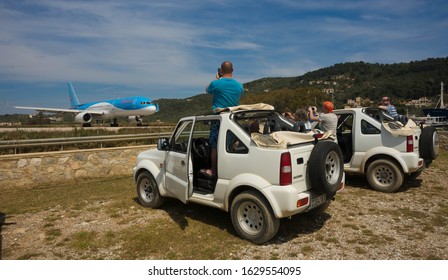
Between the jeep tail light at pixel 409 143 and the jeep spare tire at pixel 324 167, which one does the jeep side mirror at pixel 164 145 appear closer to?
the jeep spare tire at pixel 324 167

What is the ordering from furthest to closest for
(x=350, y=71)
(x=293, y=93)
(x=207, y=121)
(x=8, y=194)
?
(x=350, y=71) → (x=293, y=93) → (x=8, y=194) → (x=207, y=121)

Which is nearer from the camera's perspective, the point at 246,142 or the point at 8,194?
the point at 246,142

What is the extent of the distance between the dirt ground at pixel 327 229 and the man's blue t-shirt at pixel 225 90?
2.07 m

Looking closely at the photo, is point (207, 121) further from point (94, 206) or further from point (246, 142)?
point (94, 206)

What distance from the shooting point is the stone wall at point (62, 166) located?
8.85m

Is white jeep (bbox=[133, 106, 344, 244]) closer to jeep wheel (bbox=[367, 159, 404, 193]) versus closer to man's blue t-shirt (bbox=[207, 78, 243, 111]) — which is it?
man's blue t-shirt (bbox=[207, 78, 243, 111])

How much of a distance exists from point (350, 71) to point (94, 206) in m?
107

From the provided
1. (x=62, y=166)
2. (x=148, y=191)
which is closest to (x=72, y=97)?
(x=62, y=166)

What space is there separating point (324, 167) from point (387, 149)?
145 inches

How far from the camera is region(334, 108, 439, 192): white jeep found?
6965 millimetres

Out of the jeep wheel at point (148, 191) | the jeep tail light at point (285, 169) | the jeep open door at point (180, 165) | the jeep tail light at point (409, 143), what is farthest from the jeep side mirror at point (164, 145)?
the jeep tail light at point (409, 143)

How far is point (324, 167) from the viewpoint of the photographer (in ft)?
14.1
